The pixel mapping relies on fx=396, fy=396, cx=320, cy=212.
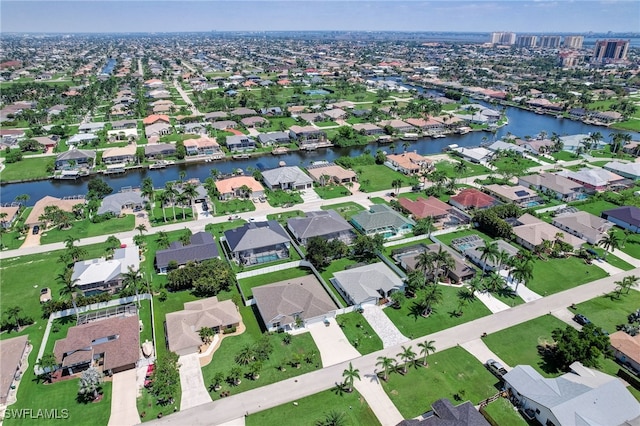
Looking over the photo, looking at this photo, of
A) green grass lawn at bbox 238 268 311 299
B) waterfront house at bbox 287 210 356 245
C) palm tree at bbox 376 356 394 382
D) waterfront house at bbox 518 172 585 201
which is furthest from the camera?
waterfront house at bbox 518 172 585 201

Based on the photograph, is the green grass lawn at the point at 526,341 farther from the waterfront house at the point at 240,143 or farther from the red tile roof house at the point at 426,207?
the waterfront house at the point at 240,143

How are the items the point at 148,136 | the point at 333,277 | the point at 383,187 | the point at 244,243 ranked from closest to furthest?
the point at 333,277 → the point at 244,243 → the point at 383,187 → the point at 148,136

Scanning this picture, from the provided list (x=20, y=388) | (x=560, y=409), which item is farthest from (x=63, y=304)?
(x=560, y=409)

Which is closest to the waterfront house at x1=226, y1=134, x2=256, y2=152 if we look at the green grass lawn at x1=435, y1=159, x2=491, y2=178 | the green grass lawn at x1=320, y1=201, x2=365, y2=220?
the green grass lawn at x1=320, y1=201, x2=365, y2=220

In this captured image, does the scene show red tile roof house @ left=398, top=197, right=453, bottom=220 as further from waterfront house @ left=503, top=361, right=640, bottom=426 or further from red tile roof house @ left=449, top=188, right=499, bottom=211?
waterfront house @ left=503, top=361, right=640, bottom=426

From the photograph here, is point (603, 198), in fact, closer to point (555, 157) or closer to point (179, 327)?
point (555, 157)

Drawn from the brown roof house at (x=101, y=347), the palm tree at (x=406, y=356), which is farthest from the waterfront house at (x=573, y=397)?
the brown roof house at (x=101, y=347)
